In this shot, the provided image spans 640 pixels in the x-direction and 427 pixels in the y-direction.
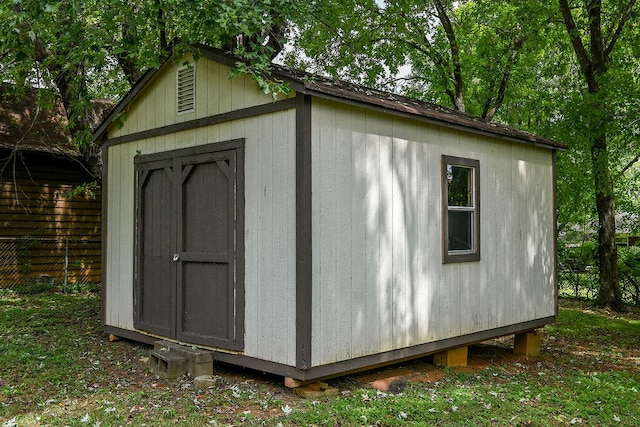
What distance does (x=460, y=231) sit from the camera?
7.39m

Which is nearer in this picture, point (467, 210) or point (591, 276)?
point (467, 210)

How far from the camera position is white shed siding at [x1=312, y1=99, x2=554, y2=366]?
5762 millimetres

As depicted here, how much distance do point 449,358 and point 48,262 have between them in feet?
34.5

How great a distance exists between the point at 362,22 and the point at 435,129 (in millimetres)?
8680

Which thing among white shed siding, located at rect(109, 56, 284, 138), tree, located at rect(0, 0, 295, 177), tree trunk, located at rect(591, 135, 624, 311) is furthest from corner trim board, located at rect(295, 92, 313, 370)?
tree trunk, located at rect(591, 135, 624, 311)

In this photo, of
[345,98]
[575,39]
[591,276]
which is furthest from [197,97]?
[591,276]

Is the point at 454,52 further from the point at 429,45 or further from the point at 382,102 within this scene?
the point at 382,102

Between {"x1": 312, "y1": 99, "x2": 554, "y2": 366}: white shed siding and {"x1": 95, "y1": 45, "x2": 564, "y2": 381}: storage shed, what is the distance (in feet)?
0.06

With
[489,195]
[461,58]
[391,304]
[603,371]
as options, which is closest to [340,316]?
[391,304]

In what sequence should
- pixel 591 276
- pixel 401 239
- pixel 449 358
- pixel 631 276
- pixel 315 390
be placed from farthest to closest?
1. pixel 591 276
2. pixel 631 276
3. pixel 449 358
4. pixel 401 239
5. pixel 315 390

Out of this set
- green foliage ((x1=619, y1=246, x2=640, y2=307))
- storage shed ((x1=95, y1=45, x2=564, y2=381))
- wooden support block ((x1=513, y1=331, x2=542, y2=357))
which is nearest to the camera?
storage shed ((x1=95, y1=45, x2=564, y2=381))

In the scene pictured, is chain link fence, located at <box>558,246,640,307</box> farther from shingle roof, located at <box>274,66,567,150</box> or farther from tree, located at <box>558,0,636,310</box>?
shingle roof, located at <box>274,66,567,150</box>

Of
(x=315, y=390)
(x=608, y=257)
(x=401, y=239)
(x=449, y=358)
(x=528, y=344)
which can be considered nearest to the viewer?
(x=315, y=390)

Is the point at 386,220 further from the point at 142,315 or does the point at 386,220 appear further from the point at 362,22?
the point at 362,22
